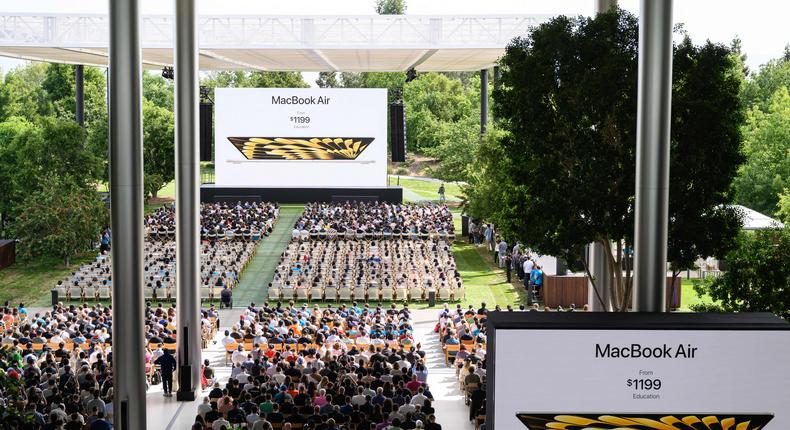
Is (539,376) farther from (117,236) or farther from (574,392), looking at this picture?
(117,236)

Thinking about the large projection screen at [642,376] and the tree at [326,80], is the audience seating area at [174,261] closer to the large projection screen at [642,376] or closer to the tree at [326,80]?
the large projection screen at [642,376]

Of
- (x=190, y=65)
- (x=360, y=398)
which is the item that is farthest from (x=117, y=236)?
(x=190, y=65)

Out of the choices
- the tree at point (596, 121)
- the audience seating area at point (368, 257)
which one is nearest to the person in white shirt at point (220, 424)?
the tree at point (596, 121)

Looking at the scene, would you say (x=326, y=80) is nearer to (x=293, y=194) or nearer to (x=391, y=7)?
(x=391, y=7)

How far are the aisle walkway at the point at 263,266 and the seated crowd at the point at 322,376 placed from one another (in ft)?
20.8

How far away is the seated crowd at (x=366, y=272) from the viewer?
→ 100 ft

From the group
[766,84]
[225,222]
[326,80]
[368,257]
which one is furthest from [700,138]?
[326,80]

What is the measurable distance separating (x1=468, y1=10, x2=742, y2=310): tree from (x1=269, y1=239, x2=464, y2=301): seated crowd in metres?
13.0

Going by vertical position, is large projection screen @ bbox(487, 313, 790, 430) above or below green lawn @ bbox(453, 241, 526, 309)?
above

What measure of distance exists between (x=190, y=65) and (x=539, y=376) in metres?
11.1

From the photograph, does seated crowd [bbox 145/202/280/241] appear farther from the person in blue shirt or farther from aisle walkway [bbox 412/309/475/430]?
the person in blue shirt

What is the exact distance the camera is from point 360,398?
620 inches

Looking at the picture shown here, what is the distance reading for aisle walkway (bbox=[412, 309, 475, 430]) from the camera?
59.7ft

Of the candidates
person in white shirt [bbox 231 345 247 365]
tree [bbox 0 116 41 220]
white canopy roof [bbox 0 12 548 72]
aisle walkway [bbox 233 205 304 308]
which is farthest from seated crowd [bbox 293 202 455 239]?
person in white shirt [bbox 231 345 247 365]
